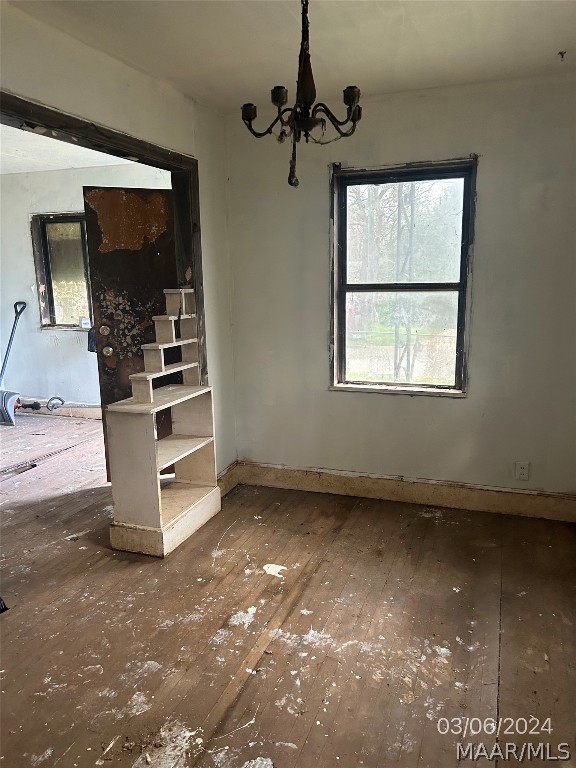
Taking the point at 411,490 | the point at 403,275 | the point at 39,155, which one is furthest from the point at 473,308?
the point at 39,155

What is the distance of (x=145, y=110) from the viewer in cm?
289

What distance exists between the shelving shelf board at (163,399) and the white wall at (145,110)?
0.29 m

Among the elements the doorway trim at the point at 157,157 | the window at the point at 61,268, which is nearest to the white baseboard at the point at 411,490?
the doorway trim at the point at 157,157

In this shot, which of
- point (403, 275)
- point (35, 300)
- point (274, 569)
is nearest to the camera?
point (274, 569)

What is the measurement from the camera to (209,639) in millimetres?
2271

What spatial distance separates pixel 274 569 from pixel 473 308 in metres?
1.96

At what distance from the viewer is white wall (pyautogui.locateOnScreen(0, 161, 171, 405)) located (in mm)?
5738

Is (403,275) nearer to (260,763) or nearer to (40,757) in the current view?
(260,763)

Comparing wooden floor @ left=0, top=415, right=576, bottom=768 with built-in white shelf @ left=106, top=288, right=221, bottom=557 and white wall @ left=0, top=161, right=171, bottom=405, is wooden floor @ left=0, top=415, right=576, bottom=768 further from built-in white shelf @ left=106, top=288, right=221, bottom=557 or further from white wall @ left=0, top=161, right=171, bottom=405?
white wall @ left=0, top=161, right=171, bottom=405

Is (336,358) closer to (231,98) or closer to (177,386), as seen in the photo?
(177,386)

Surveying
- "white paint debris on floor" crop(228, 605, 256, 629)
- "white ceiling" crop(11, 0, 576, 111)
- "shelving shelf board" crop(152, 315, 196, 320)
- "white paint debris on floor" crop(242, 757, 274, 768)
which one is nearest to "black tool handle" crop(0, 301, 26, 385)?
"shelving shelf board" crop(152, 315, 196, 320)

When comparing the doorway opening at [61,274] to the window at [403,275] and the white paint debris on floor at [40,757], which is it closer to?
the window at [403,275]

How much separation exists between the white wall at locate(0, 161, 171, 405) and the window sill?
11.2 ft

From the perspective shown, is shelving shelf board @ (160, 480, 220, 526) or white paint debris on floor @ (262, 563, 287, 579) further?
shelving shelf board @ (160, 480, 220, 526)
